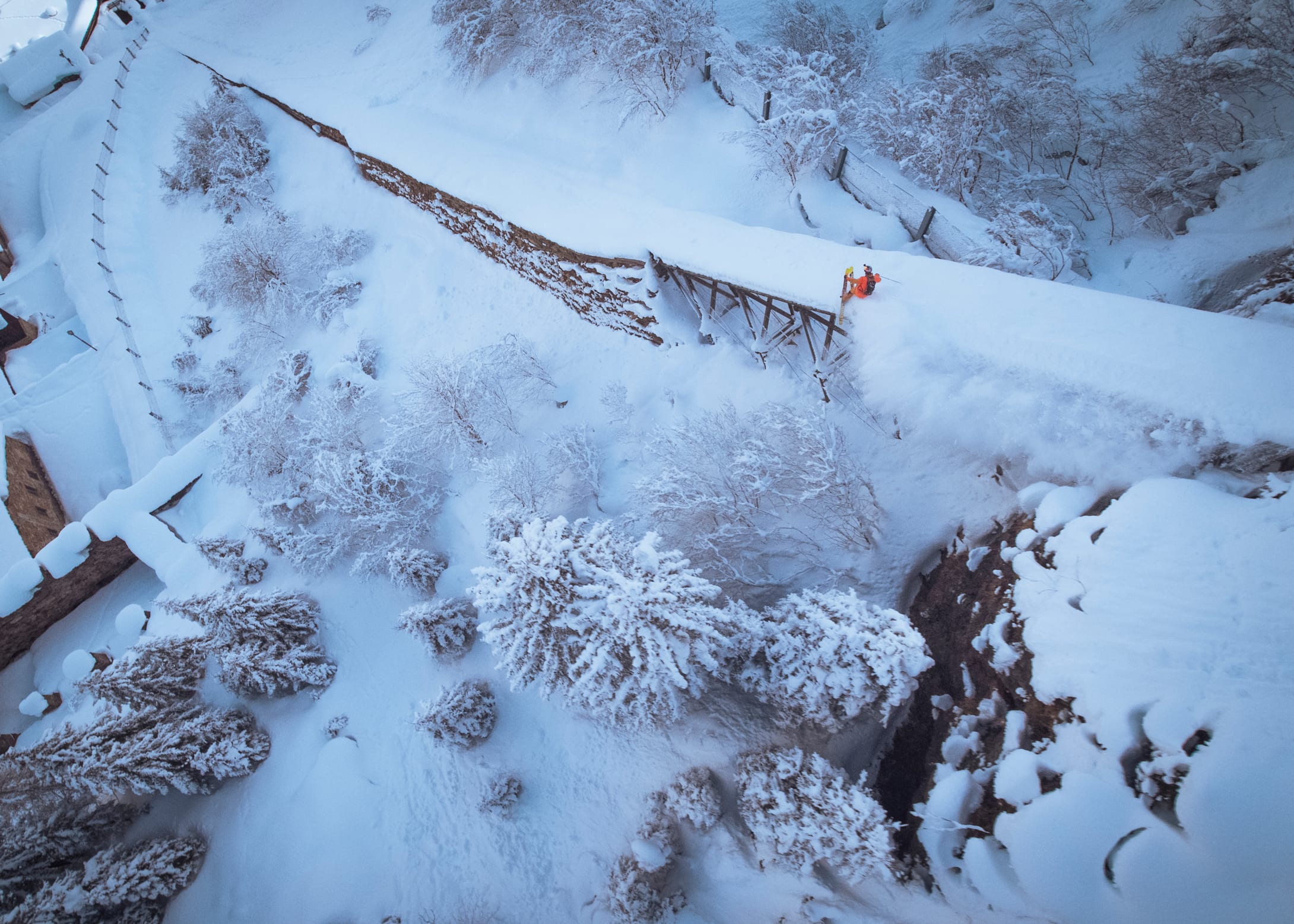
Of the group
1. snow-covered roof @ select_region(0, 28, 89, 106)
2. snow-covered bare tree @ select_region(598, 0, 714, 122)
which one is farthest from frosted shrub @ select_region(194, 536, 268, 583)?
snow-covered roof @ select_region(0, 28, 89, 106)

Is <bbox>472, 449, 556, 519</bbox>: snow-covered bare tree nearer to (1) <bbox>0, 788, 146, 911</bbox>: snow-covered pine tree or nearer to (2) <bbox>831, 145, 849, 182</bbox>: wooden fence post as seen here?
(1) <bbox>0, 788, 146, 911</bbox>: snow-covered pine tree

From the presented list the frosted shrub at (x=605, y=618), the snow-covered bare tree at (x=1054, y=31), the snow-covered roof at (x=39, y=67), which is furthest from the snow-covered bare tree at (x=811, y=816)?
the snow-covered roof at (x=39, y=67)

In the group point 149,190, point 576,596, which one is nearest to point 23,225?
point 149,190

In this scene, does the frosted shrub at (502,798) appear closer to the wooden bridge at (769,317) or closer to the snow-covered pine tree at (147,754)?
the snow-covered pine tree at (147,754)

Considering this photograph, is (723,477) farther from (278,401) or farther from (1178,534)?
(278,401)

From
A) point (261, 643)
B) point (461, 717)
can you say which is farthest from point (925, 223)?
point (261, 643)

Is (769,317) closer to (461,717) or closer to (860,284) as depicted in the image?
(860,284)
